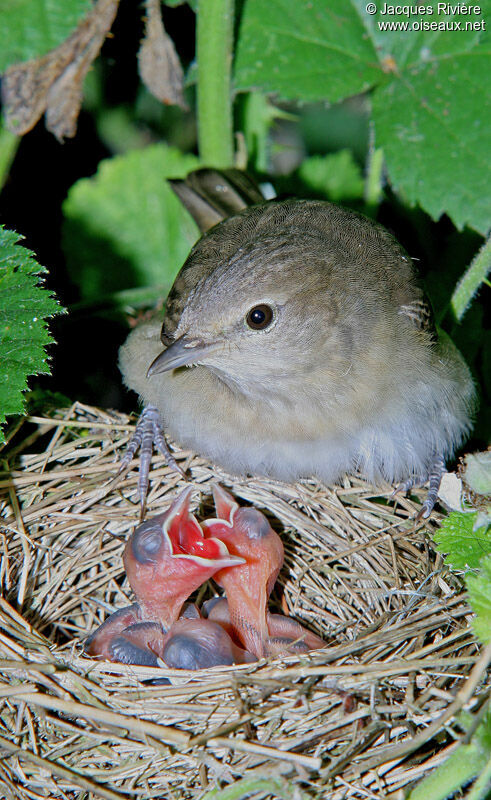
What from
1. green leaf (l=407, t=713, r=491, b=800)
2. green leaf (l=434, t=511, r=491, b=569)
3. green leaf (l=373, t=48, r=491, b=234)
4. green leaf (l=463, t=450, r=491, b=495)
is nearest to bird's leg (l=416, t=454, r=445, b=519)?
green leaf (l=463, t=450, r=491, b=495)

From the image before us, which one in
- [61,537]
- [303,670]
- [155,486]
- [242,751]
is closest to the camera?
[242,751]

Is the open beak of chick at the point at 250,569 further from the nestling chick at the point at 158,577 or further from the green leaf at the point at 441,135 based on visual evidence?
the green leaf at the point at 441,135

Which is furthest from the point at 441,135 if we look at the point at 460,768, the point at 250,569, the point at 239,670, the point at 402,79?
the point at 460,768

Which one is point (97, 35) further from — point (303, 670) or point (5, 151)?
point (303, 670)

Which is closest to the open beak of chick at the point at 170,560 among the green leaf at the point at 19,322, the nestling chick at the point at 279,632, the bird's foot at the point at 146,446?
the nestling chick at the point at 279,632

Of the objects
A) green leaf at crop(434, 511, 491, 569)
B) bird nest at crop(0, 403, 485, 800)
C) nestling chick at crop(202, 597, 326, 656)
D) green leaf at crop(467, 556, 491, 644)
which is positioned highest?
green leaf at crop(467, 556, 491, 644)

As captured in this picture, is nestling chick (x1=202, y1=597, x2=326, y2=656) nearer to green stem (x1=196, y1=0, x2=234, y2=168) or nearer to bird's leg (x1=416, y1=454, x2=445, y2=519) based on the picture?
bird's leg (x1=416, y1=454, x2=445, y2=519)

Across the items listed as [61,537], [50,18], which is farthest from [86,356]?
[50,18]
